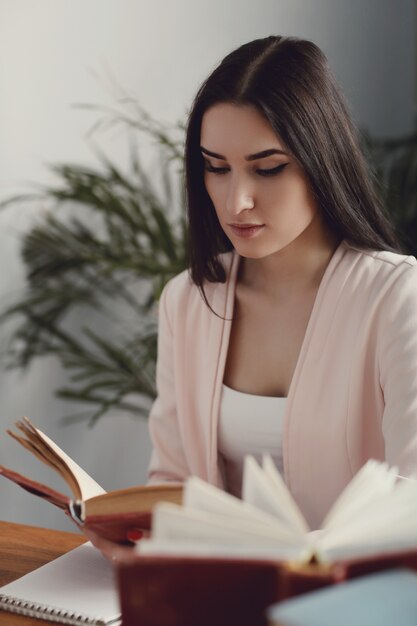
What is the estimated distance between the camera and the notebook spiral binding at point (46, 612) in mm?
1234

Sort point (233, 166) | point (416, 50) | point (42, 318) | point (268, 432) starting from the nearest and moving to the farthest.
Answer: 1. point (233, 166)
2. point (268, 432)
3. point (42, 318)
4. point (416, 50)

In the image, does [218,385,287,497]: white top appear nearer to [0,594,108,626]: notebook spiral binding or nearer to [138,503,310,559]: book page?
[0,594,108,626]: notebook spiral binding

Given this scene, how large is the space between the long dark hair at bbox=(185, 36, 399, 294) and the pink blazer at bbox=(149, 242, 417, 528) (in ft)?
0.25

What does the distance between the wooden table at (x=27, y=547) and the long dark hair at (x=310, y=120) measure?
737 mm

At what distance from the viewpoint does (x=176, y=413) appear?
2.02 metres

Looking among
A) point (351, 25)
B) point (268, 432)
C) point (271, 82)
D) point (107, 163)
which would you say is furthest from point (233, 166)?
point (351, 25)

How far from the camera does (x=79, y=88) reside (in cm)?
286

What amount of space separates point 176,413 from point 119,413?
3.92ft

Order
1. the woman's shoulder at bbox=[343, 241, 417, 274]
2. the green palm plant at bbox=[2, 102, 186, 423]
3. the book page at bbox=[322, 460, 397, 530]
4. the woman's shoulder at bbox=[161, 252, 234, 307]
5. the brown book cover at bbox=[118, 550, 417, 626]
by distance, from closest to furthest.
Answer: the brown book cover at bbox=[118, 550, 417, 626] < the book page at bbox=[322, 460, 397, 530] < the woman's shoulder at bbox=[343, 241, 417, 274] < the woman's shoulder at bbox=[161, 252, 234, 307] < the green palm plant at bbox=[2, 102, 186, 423]

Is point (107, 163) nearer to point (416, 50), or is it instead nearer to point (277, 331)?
point (277, 331)

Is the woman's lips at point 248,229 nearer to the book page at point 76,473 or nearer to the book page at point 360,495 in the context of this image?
the book page at point 76,473

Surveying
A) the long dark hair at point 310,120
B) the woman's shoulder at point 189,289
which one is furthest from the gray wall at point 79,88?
the long dark hair at point 310,120

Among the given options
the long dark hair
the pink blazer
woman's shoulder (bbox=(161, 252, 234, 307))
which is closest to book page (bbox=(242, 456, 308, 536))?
the pink blazer

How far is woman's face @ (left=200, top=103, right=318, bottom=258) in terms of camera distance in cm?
165
